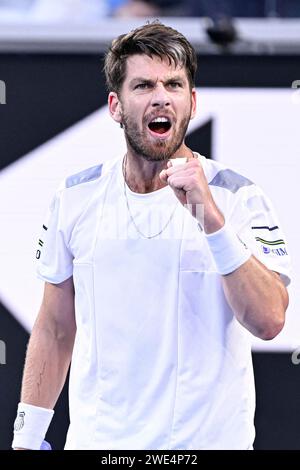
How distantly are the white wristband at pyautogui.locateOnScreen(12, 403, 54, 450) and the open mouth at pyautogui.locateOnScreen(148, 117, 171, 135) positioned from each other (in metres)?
0.97

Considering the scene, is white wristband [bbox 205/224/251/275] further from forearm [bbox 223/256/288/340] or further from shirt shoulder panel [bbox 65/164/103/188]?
shirt shoulder panel [bbox 65/164/103/188]

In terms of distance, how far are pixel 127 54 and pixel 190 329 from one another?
2.83 feet

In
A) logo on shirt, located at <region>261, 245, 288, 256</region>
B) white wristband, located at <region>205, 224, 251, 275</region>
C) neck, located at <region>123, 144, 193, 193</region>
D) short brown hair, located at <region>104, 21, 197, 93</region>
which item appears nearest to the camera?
white wristband, located at <region>205, 224, 251, 275</region>

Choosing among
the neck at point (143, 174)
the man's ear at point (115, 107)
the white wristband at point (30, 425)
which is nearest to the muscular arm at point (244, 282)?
the neck at point (143, 174)

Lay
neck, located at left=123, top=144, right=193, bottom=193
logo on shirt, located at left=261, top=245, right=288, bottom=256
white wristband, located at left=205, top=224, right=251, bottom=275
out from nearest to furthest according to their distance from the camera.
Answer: white wristband, located at left=205, top=224, right=251, bottom=275, logo on shirt, located at left=261, top=245, right=288, bottom=256, neck, located at left=123, top=144, right=193, bottom=193

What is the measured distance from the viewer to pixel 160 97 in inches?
115

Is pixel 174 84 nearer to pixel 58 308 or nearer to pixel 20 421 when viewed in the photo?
pixel 58 308

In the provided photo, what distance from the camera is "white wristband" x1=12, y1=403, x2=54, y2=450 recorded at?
127 inches

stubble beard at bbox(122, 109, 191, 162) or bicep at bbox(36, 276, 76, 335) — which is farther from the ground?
stubble beard at bbox(122, 109, 191, 162)

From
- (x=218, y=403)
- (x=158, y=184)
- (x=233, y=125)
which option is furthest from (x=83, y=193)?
(x=233, y=125)

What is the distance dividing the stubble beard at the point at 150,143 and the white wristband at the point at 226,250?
343mm

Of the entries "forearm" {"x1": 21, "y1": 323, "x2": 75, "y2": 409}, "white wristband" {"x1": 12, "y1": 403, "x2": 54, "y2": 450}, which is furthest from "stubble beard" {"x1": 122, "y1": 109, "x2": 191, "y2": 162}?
"white wristband" {"x1": 12, "y1": 403, "x2": 54, "y2": 450}

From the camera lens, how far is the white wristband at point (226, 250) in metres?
2.72

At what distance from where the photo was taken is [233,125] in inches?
159
